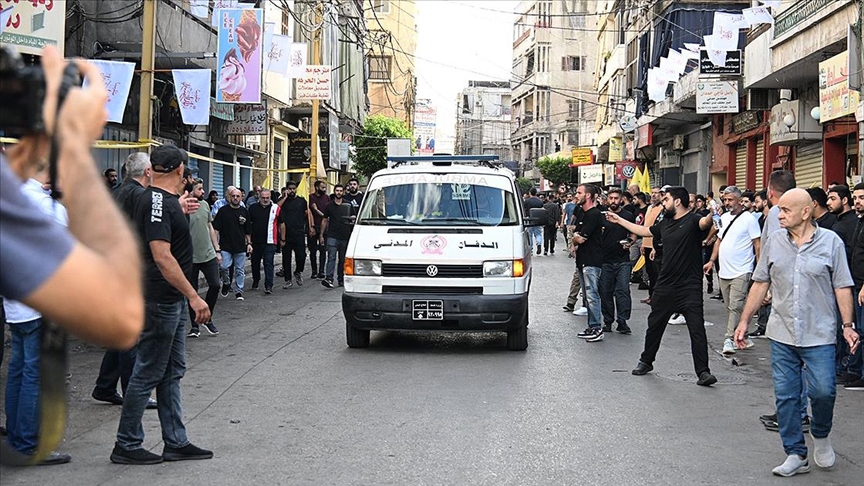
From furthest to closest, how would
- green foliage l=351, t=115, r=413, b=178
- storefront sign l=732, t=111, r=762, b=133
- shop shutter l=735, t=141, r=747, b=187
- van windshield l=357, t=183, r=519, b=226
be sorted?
1. green foliage l=351, t=115, r=413, b=178
2. shop shutter l=735, t=141, r=747, b=187
3. storefront sign l=732, t=111, r=762, b=133
4. van windshield l=357, t=183, r=519, b=226

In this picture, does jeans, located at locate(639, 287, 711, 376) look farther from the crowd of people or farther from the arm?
the arm

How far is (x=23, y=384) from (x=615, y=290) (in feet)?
28.5

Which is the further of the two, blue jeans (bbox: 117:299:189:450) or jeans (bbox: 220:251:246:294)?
jeans (bbox: 220:251:246:294)

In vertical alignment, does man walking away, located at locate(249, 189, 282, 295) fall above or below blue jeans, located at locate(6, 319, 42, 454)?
above

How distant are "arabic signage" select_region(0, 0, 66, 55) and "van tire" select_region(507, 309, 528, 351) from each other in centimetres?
690

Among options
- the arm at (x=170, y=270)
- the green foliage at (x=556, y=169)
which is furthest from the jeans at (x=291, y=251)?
the green foliage at (x=556, y=169)

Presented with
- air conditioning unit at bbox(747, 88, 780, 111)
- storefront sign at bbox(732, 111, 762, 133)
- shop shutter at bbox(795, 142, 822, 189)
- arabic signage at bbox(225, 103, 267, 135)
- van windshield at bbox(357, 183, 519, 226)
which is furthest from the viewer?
storefront sign at bbox(732, 111, 762, 133)

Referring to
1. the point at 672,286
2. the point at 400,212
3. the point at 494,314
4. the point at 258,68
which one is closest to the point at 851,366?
the point at 672,286

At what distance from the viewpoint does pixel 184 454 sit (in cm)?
619

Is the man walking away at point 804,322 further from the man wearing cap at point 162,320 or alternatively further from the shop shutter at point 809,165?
the shop shutter at point 809,165

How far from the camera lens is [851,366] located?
977cm

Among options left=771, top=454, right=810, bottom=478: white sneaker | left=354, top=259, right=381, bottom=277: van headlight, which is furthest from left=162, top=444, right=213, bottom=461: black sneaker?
left=354, top=259, right=381, bottom=277: van headlight

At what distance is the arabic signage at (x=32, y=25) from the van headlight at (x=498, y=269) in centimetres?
637

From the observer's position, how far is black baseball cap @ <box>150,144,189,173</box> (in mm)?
6133
